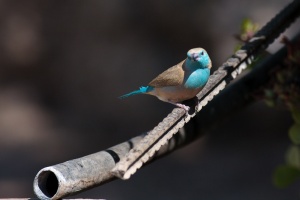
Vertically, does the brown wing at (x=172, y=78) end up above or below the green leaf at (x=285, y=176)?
above

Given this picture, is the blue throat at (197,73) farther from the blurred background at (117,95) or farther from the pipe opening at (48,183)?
the blurred background at (117,95)

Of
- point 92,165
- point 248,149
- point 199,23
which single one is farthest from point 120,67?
point 92,165

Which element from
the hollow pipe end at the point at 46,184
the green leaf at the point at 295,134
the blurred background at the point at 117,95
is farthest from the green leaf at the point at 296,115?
the blurred background at the point at 117,95

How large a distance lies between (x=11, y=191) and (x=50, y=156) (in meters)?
0.40

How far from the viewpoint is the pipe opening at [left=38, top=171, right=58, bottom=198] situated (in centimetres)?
117

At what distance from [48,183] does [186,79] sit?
0.46m

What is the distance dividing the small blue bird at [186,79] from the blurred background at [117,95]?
6.49 feet

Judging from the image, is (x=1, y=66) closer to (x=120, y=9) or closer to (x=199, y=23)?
(x=120, y=9)

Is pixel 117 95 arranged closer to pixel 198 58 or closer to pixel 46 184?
pixel 198 58

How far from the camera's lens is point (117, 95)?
4.28 m

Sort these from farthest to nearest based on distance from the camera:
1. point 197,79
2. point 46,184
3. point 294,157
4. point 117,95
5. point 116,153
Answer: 1. point 117,95
2. point 197,79
3. point 116,153
4. point 46,184
5. point 294,157

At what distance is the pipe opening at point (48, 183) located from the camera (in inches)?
46.1

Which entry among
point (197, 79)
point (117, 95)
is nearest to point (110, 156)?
point (197, 79)

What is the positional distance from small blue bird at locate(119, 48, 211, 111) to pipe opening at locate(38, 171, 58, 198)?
386 millimetres
